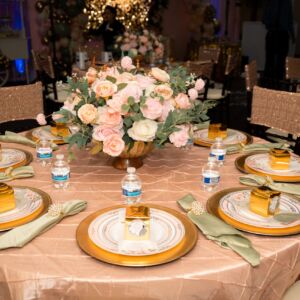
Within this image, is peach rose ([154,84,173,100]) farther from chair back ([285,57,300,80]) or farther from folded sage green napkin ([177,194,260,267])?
chair back ([285,57,300,80])

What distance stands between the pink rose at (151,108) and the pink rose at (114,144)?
123 mm

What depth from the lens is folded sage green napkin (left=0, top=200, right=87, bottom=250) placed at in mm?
1100

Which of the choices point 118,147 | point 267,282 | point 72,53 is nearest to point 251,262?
point 267,282

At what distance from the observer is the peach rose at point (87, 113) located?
56.3 inches

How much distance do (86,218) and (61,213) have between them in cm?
8

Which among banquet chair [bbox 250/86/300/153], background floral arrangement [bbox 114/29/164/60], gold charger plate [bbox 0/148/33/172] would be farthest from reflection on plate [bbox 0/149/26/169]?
background floral arrangement [bbox 114/29/164/60]

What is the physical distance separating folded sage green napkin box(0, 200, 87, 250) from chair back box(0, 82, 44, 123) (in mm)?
1468

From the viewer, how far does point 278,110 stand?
2459mm

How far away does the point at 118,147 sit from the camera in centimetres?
145

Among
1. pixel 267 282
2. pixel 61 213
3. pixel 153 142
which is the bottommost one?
pixel 267 282

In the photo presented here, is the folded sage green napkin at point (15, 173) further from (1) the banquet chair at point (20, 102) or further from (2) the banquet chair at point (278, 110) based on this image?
(2) the banquet chair at point (278, 110)

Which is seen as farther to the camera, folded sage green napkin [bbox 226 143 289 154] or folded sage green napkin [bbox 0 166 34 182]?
folded sage green napkin [bbox 226 143 289 154]

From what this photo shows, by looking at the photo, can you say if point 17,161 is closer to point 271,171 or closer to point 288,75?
point 271,171

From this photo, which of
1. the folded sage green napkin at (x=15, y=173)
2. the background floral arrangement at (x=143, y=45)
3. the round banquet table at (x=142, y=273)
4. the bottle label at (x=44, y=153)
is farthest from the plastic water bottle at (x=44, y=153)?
the background floral arrangement at (x=143, y=45)
